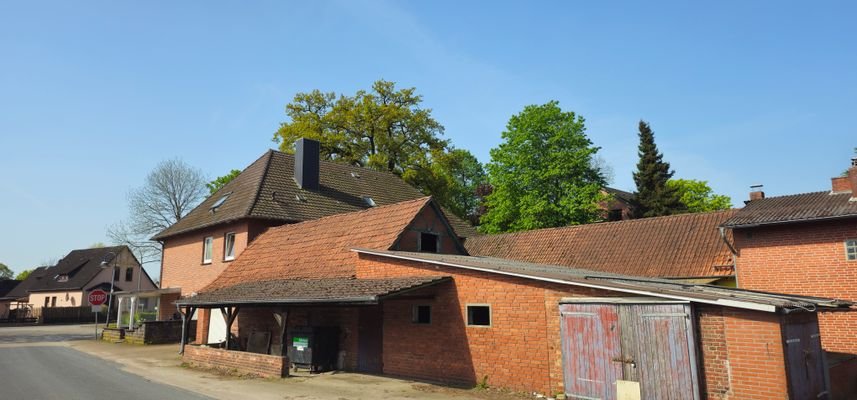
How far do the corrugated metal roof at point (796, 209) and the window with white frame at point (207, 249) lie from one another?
2337cm

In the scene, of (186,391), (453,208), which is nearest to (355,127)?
(453,208)

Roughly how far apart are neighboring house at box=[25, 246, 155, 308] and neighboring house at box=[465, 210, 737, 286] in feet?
141

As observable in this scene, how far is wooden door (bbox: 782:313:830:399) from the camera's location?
8.96 m

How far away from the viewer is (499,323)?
40.0 ft

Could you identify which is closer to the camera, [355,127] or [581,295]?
[581,295]

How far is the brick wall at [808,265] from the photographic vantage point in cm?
1591

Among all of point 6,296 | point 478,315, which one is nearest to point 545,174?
point 478,315

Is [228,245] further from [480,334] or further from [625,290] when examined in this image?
[625,290]

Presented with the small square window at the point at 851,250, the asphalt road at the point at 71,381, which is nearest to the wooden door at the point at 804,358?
the small square window at the point at 851,250

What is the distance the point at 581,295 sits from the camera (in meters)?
11.0

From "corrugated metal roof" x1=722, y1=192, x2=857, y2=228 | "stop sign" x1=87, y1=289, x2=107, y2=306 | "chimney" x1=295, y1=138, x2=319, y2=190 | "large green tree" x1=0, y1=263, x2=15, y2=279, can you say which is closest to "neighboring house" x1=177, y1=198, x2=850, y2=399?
"corrugated metal roof" x1=722, y1=192, x2=857, y2=228

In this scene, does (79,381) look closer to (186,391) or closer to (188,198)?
(186,391)

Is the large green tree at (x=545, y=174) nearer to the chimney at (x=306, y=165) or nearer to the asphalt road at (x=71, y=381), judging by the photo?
the chimney at (x=306, y=165)

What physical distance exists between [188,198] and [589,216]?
103ft
